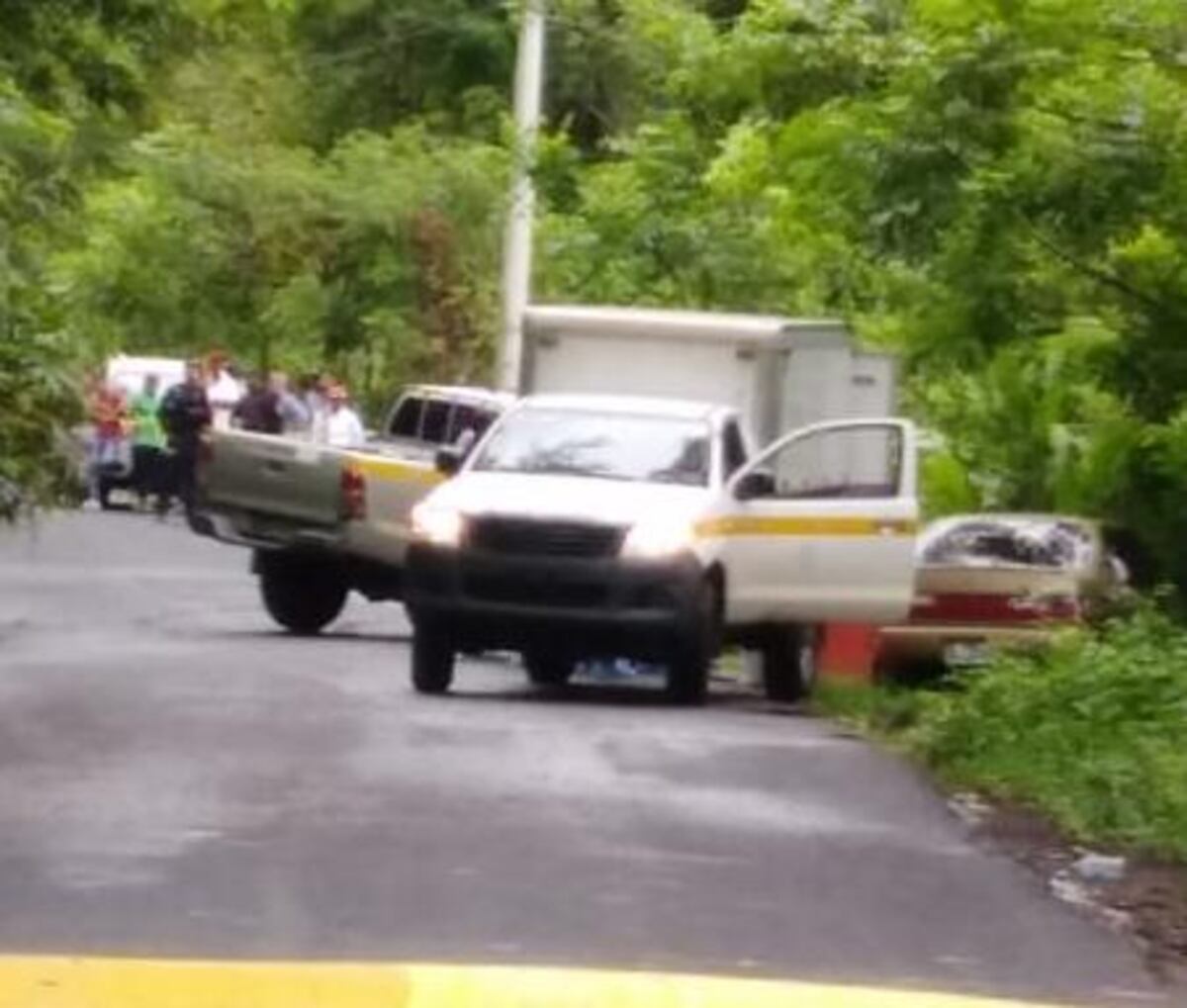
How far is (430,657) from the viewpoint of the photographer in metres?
24.1

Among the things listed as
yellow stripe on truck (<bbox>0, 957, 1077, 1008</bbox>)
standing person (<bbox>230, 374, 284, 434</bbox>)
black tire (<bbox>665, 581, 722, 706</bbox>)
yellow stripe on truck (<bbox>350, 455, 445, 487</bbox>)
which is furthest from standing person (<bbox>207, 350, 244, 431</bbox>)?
yellow stripe on truck (<bbox>0, 957, 1077, 1008</bbox>)

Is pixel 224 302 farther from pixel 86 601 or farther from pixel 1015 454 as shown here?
pixel 1015 454

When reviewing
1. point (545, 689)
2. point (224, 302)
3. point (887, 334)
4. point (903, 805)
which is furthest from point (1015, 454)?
point (224, 302)

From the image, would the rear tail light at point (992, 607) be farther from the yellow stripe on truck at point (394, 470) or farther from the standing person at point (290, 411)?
the standing person at point (290, 411)

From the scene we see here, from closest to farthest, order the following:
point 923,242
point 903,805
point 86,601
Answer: point 903,805, point 923,242, point 86,601

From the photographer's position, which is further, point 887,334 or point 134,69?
point 887,334

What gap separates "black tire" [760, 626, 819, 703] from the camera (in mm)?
26156

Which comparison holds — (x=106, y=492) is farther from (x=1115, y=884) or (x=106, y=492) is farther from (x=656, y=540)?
(x=1115, y=884)

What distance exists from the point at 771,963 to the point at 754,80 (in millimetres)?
11920

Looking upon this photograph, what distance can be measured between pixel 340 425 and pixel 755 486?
11.5m

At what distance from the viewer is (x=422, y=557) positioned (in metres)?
24.1

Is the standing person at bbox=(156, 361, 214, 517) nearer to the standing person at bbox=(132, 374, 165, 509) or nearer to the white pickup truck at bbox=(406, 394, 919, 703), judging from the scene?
the standing person at bbox=(132, 374, 165, 509)

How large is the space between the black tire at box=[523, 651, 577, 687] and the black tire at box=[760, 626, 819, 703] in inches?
50.0

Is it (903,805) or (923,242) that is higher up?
(923,242)
